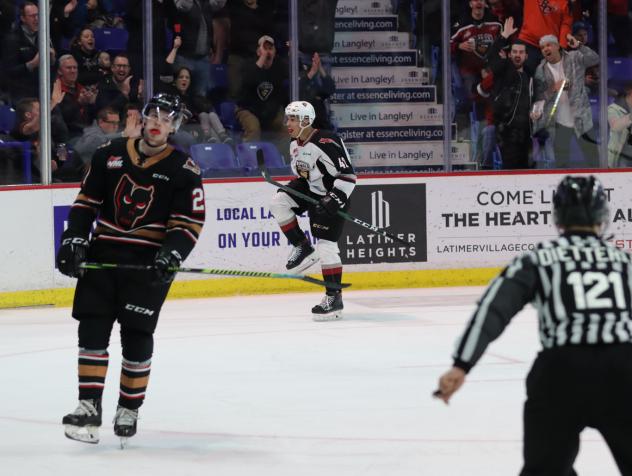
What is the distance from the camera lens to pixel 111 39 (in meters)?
9.24

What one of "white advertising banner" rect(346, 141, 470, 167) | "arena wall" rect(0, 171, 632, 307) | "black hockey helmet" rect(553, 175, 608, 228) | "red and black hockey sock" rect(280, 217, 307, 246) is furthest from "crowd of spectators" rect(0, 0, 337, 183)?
"black hockey helmet" rect(553, 175, 608, 228)

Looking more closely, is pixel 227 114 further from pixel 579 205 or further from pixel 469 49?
pixel 579 205

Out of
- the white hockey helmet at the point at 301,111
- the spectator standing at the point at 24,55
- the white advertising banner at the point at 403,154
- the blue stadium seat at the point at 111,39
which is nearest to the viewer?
the white hockey helmet at the point at 301,111

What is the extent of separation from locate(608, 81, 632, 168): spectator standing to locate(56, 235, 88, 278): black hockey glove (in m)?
6.45

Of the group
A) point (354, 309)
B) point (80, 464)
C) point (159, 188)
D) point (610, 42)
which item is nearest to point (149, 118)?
point (159, 188)

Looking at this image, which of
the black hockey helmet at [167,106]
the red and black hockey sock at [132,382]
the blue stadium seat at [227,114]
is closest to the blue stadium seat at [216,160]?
Result: the blue stadium seat at [227,114]

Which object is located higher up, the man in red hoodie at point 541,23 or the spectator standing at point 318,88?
the man in red hoodie at point 541,23

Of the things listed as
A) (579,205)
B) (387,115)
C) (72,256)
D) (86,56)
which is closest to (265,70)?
(387,115)

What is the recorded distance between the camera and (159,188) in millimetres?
4699

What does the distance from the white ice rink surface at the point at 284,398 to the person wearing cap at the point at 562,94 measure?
220 centimetres

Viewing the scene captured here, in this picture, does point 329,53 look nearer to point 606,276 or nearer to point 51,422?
point 51,422

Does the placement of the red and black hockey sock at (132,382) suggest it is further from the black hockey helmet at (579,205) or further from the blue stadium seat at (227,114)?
the blue stadium seat at (227,114)

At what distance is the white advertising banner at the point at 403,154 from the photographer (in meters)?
10.1

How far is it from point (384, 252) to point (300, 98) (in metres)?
1.26
